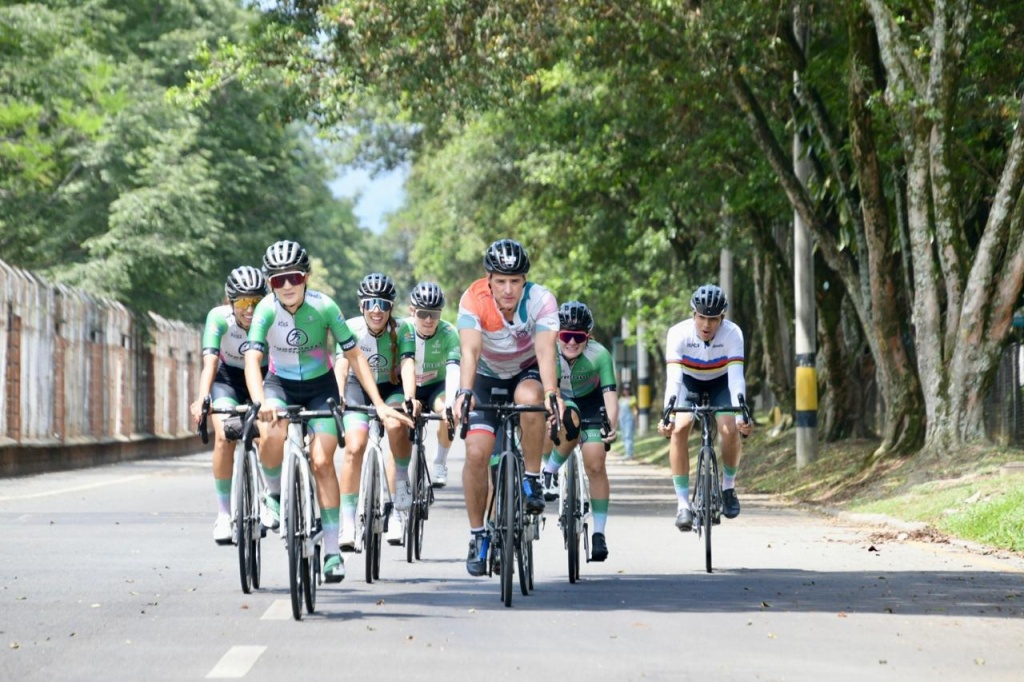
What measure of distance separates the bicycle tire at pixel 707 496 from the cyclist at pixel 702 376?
0.16 m

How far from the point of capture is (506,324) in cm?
1176

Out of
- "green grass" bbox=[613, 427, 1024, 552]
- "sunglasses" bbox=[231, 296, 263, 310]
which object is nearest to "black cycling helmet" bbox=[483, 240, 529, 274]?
"sunglasses" bbox=[231, 296, 263, 310]

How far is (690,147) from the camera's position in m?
31.3

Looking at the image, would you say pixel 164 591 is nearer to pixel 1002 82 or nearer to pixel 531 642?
pixel 531 642

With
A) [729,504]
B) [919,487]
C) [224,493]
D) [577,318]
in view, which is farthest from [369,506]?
[919,487]

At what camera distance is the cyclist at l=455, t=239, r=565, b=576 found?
1159cm

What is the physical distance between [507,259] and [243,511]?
85.9 inches

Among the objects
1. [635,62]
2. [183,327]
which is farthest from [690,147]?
[183,327]

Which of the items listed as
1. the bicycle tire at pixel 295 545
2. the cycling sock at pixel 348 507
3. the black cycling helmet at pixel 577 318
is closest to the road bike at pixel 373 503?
the cycling sock at pixel 348 507

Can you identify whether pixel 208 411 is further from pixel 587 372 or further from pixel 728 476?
pixel 728 476

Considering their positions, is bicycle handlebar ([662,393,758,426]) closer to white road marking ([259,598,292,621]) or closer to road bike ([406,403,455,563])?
road bike ([406,403,455,563])

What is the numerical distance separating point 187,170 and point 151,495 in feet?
65.8

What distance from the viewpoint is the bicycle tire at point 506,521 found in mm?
11234

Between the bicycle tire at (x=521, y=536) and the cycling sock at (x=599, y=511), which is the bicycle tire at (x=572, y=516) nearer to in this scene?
the cycling sock at (x=599, y=511)
